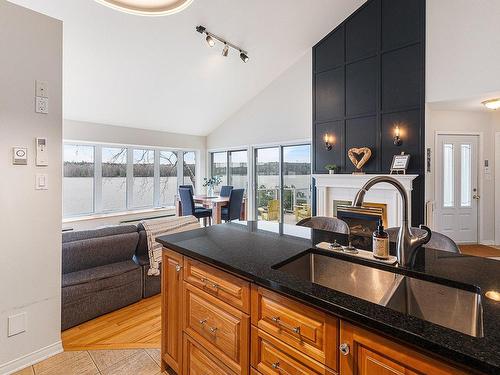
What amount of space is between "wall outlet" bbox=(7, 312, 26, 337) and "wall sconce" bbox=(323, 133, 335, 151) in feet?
14.7

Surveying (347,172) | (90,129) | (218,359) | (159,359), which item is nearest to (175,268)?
(218,359)

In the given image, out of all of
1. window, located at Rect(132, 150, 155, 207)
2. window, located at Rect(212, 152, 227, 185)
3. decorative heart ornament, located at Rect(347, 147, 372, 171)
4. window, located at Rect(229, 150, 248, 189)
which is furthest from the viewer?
window, located at Rect(212, 152, 227, 185)

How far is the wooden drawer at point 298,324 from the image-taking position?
3.04ft

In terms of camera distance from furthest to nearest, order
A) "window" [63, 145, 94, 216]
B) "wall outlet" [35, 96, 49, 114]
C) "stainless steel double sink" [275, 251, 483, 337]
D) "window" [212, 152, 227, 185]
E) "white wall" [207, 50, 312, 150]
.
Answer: "window" [212, 152, 227, 185] → "white wall" [207, 50, 312, 150] → "window" [63, 145, 94, 216] → "wall outlet" [35, 96, 49, 114] → "stainless steel double sink" [275, 251, 483, 337]

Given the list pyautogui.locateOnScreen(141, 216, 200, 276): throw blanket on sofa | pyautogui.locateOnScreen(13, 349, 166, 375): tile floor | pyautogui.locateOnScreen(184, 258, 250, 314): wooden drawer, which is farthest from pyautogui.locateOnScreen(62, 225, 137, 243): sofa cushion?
pyautogui.locateOnScreen(184, 258, 250, 314): wooden drawer

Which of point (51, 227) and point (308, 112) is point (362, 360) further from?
point (308, 112)

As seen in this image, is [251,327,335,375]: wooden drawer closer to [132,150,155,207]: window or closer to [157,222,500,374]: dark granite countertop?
[157,222,500,374]: dark granite countertop

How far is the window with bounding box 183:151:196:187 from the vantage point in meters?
7.21

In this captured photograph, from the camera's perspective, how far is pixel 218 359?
135 cm

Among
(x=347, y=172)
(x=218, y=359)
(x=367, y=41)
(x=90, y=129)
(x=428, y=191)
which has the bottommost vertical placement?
(x=218, y=359)

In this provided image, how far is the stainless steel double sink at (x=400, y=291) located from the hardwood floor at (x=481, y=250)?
4271 millimetres

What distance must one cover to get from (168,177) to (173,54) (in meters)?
3.29

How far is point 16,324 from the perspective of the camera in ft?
6.20

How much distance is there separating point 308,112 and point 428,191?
96.7 inches
